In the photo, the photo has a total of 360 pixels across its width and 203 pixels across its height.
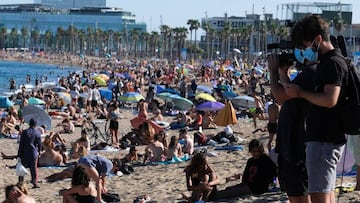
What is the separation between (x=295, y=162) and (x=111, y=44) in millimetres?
131331

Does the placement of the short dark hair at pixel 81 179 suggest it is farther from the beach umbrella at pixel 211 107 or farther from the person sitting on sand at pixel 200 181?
the beach umbrella at pixel 211 107

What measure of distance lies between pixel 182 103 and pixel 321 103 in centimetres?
2104

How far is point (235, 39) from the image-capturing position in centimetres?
10450

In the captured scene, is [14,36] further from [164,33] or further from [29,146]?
[29,146]

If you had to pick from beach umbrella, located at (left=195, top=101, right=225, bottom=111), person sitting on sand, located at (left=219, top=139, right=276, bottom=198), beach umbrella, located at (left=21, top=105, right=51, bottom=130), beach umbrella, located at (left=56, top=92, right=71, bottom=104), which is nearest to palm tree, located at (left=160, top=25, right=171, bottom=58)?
beach umbrella, located at (left=56, top=92, right=71, bottom=104)

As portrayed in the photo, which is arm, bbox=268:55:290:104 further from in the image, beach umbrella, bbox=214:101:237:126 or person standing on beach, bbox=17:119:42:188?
beach umbrella, bbox=214:101:237:126

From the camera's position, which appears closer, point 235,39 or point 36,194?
point 36,194

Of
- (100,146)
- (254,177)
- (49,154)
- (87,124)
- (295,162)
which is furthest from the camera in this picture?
(87,124)

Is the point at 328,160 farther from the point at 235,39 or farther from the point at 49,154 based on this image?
the point at 235,39

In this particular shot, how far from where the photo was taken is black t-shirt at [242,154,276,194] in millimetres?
7660

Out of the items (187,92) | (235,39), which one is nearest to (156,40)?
(235,39)

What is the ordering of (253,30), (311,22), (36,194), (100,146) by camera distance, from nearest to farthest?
(311,22), (36,194), (100,146), (253,30)

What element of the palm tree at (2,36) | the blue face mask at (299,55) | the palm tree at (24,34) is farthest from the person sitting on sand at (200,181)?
the palm tree at (24,34)

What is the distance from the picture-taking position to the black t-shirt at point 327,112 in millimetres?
3572
